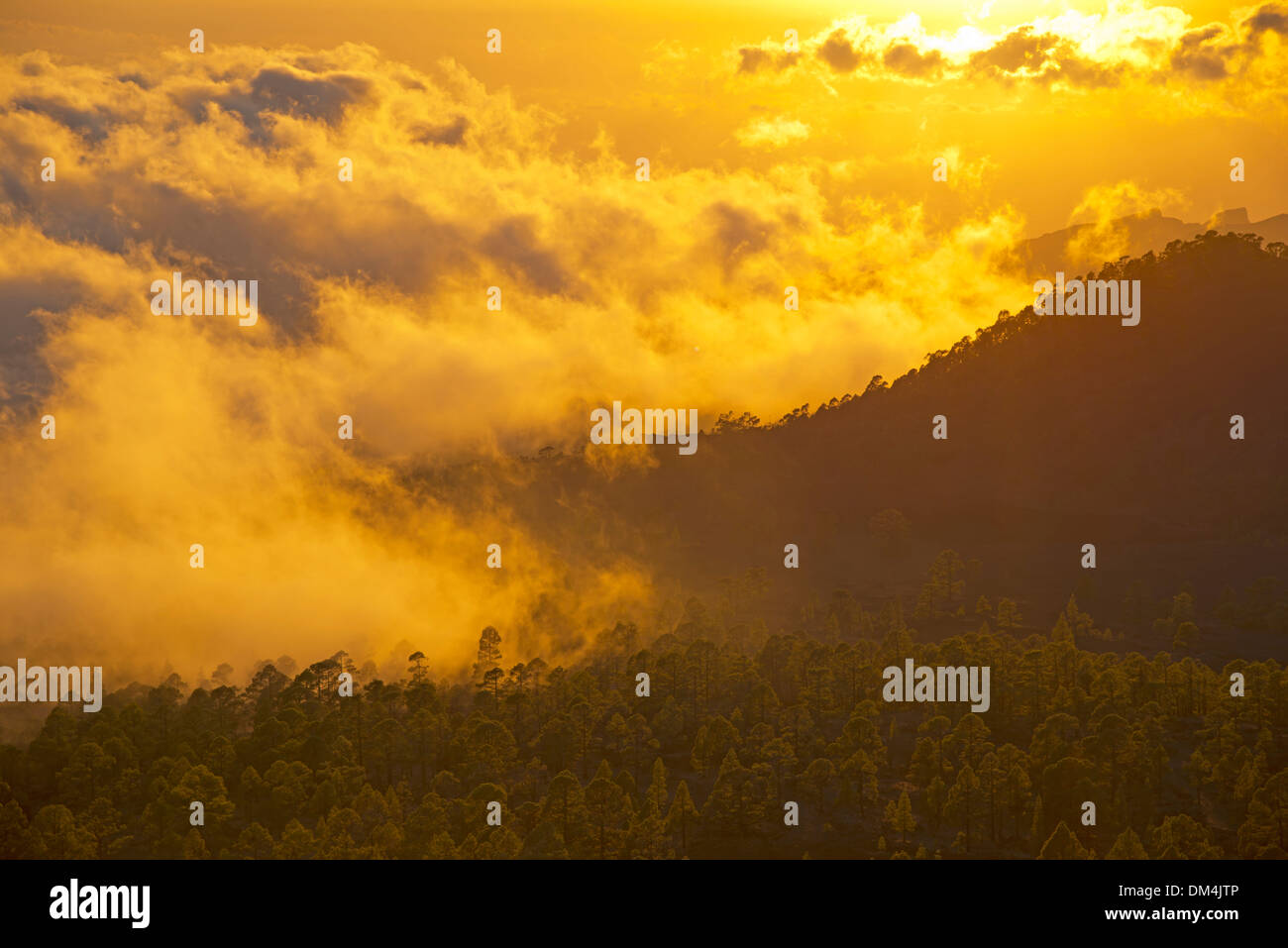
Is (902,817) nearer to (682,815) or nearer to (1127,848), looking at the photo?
(682,815)

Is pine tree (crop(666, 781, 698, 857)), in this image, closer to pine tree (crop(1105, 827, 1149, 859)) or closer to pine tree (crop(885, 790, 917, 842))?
pine tree (crop(885, 790, 917, 842))

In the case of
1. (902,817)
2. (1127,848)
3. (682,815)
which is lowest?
(1127,848)

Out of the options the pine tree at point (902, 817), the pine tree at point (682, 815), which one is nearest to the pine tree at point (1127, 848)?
the pine tree at point (902, 817)

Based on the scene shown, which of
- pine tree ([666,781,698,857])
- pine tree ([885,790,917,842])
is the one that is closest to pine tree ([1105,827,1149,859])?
pine tree ([885,790,917,842])

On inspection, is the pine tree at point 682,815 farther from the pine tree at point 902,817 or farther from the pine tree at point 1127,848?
the pine tree at point 1127,848

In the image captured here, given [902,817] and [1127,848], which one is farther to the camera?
[902,817]

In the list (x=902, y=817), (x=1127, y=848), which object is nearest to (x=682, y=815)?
(x=902, y=817)
